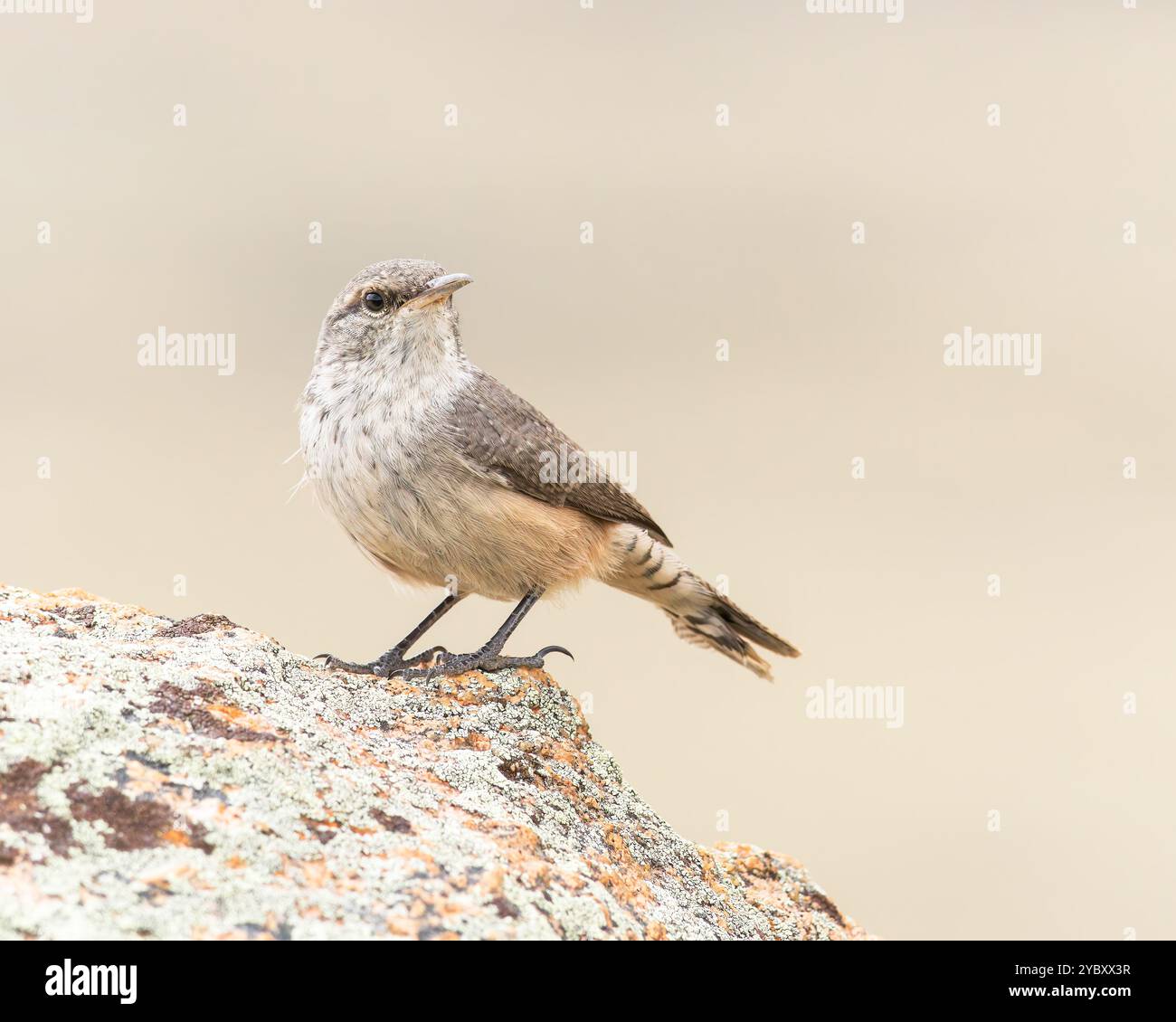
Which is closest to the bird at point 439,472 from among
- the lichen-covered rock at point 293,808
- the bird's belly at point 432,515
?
the bird's belly at point 432,515

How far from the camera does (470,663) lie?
14.2ft

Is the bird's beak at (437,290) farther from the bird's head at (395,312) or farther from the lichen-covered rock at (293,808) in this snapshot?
the lichen-covered rock at (293,808)

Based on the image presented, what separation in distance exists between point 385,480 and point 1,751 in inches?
86.8

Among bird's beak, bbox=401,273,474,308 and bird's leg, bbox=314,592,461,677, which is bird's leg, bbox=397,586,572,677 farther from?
bird's beak, bbox=401,273,474,308

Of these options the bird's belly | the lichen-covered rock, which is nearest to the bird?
the bird's belly

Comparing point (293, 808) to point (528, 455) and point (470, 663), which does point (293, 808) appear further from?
point (528, 455)

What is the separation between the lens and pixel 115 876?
2238mm

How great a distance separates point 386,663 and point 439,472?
0.80 meters

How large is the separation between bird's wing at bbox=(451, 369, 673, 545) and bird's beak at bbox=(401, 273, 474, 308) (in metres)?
0.40

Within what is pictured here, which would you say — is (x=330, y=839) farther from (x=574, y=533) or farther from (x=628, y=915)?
(x=574, y=533)

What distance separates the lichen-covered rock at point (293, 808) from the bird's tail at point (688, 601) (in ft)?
5.12

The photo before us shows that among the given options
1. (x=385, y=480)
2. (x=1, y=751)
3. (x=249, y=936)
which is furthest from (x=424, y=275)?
(x=249, y=936)

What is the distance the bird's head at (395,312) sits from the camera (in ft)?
16.2

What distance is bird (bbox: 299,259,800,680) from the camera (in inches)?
182
